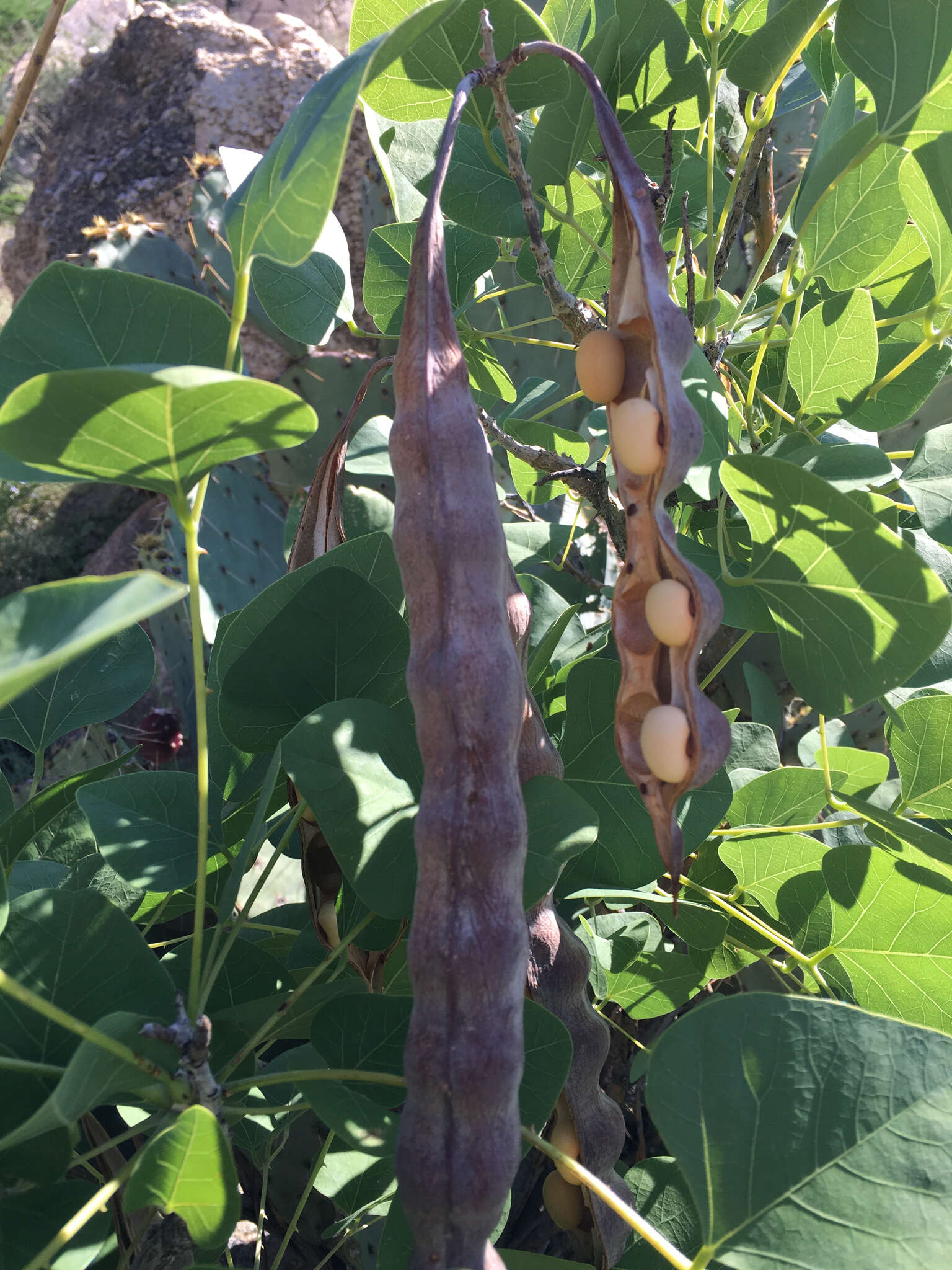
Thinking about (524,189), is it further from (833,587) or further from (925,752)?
(925,752)

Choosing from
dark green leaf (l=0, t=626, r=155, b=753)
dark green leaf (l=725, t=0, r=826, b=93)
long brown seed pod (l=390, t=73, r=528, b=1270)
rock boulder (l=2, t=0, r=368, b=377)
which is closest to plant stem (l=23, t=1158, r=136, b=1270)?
long brown seed pod (l=390, t=73, r=528, b=1270)

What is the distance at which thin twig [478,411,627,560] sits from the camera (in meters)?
0.67

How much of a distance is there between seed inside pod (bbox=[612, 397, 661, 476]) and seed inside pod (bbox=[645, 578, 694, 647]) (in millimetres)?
54

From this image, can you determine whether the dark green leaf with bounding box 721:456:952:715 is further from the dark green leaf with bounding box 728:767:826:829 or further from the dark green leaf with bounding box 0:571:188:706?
the dark green leaf with bounding box 0:571:188:706

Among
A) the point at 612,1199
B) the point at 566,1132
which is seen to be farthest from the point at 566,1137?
the point at 612,1199

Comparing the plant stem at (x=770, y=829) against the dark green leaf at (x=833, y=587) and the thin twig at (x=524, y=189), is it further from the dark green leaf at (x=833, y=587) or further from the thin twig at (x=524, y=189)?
the thin twig at (x=524, y=189)

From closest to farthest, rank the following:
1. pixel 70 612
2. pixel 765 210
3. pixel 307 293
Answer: pixel 70 612 < pixel 307 293 < pixel 765 210

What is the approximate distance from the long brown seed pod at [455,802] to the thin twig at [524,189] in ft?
0.13

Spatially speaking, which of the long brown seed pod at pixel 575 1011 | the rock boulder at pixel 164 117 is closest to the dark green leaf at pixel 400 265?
the long brown seed pod at pixel 575 1011

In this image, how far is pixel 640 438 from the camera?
0.41 metres

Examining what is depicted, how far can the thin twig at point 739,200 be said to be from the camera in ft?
2.15

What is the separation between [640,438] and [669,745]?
0.45 feet

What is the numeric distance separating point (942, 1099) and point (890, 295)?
0.55 meters

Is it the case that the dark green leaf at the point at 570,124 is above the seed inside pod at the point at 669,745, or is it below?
above
